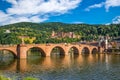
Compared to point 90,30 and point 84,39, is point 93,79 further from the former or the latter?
point 90,30

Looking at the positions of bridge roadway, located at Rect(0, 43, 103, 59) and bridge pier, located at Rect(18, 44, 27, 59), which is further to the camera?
bridge pier, located at Rect(18, 44, 27, 59)

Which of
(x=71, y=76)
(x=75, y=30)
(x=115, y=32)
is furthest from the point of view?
(x=75, y=30)

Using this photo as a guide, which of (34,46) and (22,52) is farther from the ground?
(34,46)

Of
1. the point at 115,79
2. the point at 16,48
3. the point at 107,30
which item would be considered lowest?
the point at 115,79

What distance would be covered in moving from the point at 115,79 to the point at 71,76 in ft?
21.0

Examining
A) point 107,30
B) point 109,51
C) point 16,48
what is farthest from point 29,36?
point 16,48

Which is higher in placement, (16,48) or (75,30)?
(75,30)

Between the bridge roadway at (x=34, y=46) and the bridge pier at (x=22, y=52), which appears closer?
the bridge roadway at (x=34, y=46)

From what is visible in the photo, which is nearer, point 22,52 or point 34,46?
point 22,52

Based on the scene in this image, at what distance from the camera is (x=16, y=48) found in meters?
71.0

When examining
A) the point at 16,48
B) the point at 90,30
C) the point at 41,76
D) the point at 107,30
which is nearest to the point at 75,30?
the point at 90,30

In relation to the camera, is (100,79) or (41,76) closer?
(100,79)

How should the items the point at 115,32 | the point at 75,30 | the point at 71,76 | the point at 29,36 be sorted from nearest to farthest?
the point at 71,76
the point at 115,32
the point at 29,36
the point at 75,30

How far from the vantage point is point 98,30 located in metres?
169
